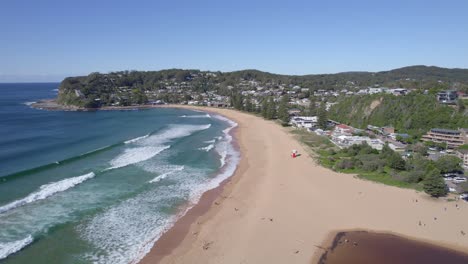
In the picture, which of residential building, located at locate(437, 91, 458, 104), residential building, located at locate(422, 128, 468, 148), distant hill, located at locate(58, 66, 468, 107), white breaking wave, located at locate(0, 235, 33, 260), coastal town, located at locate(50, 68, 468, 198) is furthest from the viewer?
distant hill, located at locate(58, 66, 468, 107)

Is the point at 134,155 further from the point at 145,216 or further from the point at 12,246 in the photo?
the point at 12,246

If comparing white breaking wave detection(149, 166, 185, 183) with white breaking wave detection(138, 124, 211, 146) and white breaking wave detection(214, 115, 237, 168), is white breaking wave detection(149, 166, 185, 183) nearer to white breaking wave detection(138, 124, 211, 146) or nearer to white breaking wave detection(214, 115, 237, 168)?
white breaking wave detection(214, 115, 237, 168)

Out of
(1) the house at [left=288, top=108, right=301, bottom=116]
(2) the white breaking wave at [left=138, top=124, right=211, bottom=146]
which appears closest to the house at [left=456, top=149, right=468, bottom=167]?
(2) the white breaking wave at [left=138, top=124, right=211, bottom=146]

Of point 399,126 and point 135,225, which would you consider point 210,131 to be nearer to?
point 399,126

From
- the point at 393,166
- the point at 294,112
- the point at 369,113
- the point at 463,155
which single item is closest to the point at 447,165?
the point at 393,166

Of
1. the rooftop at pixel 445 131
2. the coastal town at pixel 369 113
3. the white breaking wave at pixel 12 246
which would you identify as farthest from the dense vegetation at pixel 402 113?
the white breaking wave at pixel 12 246

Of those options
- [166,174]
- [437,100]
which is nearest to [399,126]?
[437,100]

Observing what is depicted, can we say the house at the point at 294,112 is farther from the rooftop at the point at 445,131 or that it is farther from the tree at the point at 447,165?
the tree at the point at 447,165
